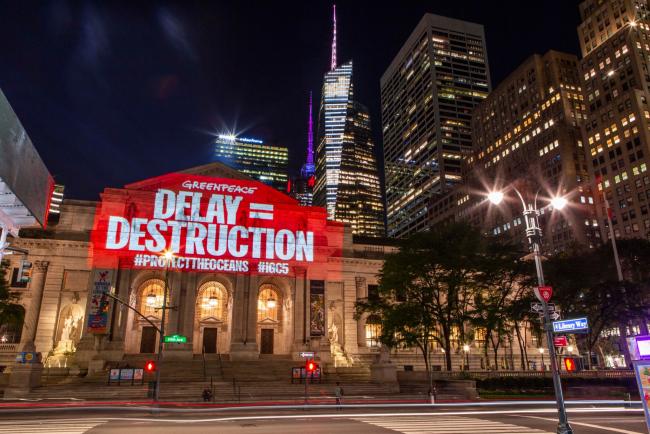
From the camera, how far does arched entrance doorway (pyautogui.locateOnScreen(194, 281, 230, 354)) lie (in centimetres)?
5823

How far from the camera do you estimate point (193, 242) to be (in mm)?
55656

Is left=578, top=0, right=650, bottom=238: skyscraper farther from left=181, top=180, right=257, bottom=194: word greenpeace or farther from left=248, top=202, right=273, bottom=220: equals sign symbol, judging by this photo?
left=181, top=180, right=257, bottom=194: word greenpeace

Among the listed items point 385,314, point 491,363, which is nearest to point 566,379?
point 385,314

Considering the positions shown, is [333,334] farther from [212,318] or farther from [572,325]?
[572,325]

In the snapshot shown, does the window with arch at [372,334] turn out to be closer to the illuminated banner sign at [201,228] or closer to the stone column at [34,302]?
the illuminated banner sign at [201,228]

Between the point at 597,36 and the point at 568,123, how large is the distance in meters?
26.5

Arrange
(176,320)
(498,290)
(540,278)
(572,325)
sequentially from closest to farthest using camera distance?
(572,325), (540,278), (498,290), (176,320)

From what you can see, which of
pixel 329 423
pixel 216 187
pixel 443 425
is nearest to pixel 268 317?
pixel 216 187

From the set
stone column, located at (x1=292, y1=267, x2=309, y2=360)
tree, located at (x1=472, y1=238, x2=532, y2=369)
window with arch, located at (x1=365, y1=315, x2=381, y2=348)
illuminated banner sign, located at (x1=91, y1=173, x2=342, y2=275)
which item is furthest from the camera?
window with arch, located at (x1=365, y1=315, x2=381, y2=348)

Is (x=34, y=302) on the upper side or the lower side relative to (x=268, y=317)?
upper

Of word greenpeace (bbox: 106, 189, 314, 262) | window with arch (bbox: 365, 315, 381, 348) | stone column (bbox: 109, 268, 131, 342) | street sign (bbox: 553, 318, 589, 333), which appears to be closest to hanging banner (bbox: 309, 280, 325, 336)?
word greenpeace (bbox: 106, 189, 314, 262)

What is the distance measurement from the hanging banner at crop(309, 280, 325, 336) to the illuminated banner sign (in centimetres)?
322

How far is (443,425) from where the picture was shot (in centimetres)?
2119

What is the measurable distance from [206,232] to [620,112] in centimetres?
11520
